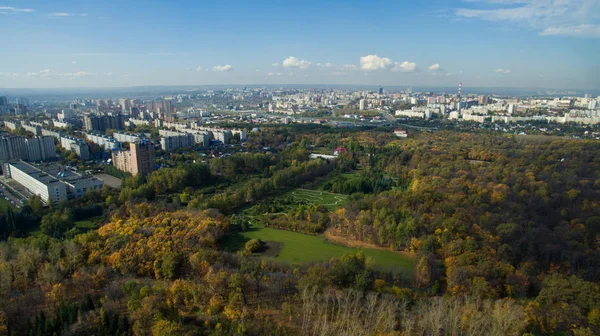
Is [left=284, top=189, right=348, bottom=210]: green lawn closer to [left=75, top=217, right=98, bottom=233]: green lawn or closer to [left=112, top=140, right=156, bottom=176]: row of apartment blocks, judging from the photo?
[left=75, top=217, right=98, bottom=233]: green lawn

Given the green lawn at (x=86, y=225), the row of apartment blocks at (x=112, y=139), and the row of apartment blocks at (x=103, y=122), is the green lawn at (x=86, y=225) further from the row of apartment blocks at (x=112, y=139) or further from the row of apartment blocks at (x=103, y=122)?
the row of apartment blocks at (x=103, y=122)

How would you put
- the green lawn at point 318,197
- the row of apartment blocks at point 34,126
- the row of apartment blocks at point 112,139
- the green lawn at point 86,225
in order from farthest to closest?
the row of apartment blocks at point 34,126 → the row of apartment blocks at point 112,139 → the green lawn at point 318,197 → the green lawn at point 86,225

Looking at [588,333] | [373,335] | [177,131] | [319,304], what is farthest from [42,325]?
[177,131]

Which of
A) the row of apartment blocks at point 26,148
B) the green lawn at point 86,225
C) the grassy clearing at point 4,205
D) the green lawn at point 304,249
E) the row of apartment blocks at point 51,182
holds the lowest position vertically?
the green lawn at point 304,249

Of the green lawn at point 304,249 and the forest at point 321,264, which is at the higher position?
the forest at point 321,264

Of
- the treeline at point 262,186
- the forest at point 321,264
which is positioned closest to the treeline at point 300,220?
the forest at point 321,264

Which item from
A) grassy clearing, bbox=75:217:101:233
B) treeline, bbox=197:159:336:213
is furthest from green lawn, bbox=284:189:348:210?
grassy clearing, bbox=75:217:101:233

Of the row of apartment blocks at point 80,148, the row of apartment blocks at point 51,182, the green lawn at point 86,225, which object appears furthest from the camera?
the row of apartment blocks at point 80,148

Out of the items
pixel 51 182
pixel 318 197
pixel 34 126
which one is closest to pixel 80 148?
pixel 51 182
